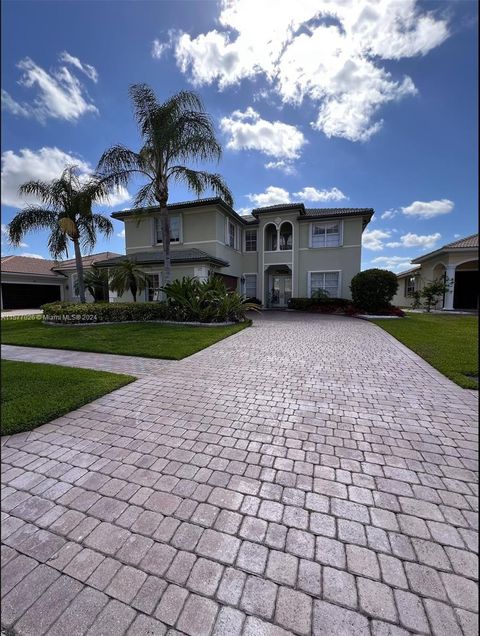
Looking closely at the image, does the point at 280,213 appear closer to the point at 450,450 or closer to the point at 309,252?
the point at 309,252

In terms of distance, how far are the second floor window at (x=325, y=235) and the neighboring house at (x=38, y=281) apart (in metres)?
14.6

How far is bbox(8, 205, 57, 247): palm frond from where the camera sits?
13.1 metres

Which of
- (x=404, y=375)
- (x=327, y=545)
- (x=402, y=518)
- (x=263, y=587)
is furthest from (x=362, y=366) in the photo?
(x=263, y=587)

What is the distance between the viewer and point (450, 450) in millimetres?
3059

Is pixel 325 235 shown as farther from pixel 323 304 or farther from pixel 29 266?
pixel 29 266

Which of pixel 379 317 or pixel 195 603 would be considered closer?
pixel 195 603

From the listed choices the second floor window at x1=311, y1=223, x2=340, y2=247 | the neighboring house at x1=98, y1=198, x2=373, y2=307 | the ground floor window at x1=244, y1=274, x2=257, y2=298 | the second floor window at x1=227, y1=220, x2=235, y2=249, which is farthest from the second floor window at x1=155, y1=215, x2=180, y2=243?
the second floor window at x1=311, y1=223, x2=340, y2=247

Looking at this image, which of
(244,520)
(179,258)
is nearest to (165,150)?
(179,258)

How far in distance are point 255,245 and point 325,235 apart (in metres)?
4.77

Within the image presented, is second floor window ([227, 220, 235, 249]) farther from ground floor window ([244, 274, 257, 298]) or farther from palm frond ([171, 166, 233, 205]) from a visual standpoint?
palm frond ([171, 166, 233, 205])

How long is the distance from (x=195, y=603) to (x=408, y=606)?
116 cm

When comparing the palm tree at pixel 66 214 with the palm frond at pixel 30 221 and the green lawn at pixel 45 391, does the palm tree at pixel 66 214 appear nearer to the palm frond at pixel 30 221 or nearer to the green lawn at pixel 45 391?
the palm frond at pixel 30 221

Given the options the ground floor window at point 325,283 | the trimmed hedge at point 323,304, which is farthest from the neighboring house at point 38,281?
the ground floor window at point 325,283

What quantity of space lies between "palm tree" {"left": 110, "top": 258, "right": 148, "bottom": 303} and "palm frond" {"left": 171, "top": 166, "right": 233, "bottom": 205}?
5.44 m
